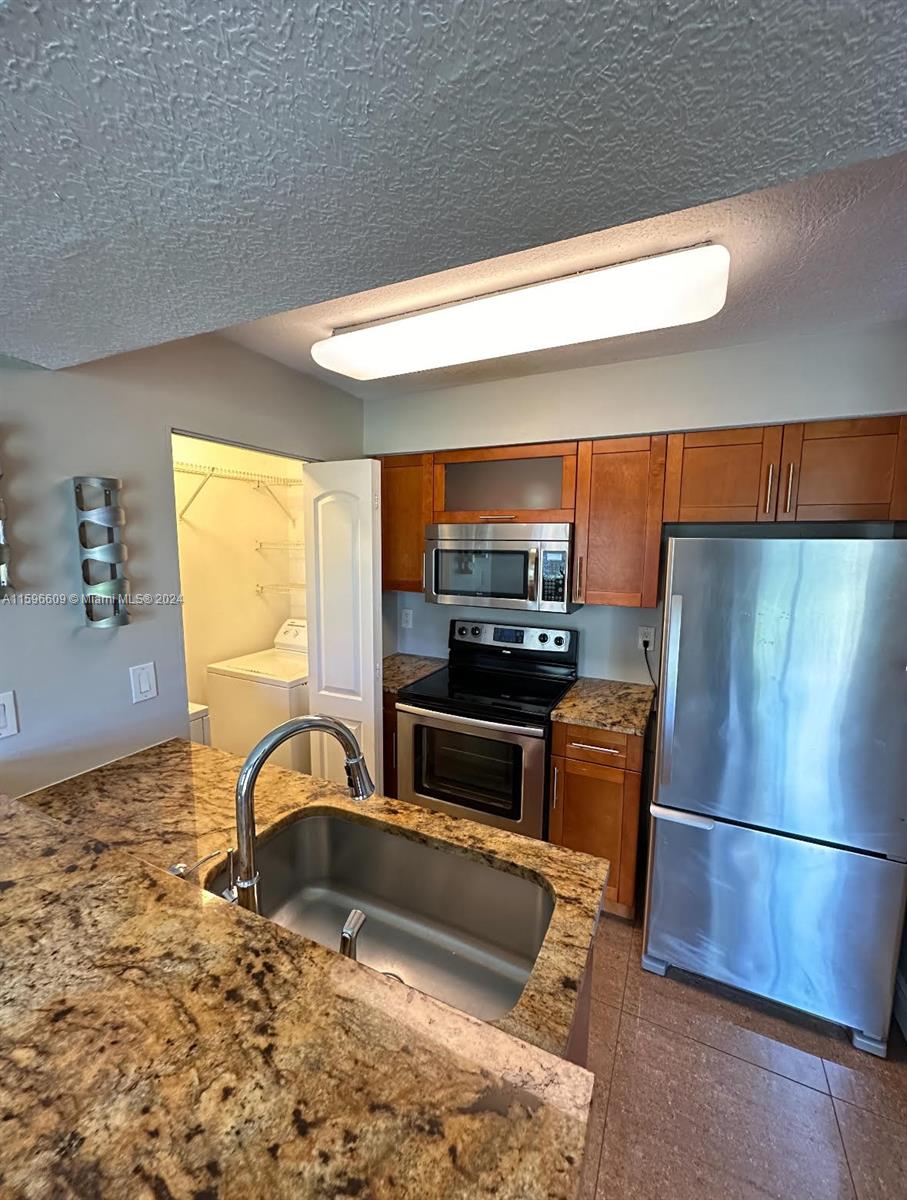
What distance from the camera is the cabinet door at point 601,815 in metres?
2.06

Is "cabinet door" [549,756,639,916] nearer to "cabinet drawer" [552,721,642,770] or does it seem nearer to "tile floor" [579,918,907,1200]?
"cabinet drawer" [552,721,642,770]

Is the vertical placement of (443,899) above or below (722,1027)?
above

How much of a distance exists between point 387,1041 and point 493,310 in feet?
5.00

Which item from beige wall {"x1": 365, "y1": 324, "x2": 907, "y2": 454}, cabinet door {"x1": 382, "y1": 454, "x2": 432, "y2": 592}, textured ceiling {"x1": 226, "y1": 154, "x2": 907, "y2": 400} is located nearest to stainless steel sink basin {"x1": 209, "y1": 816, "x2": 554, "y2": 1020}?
textured ceiling {"x1": 226, "y1": 154, "x2": 907, "y2": 400}

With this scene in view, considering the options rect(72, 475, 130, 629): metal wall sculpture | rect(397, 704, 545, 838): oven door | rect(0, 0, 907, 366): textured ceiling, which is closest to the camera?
rect(0, 0, 907, 366): textured ceiling

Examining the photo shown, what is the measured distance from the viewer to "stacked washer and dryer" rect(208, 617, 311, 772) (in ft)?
8.83

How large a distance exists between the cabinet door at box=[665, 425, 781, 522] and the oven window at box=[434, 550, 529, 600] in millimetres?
693

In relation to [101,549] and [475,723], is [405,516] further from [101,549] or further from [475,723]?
[101,549]

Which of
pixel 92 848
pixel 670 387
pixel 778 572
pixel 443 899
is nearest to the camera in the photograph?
pixel 92 848

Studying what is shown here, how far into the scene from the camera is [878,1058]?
1590mm

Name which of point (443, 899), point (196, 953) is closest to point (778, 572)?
point (443, 899)

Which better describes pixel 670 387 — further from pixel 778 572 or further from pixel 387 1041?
pixel 387 1041

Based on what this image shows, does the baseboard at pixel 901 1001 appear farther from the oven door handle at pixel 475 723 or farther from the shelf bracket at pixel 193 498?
the shelf bracket at pixel 193 498

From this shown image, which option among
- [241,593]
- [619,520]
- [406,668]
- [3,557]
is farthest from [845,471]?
[241,593]
